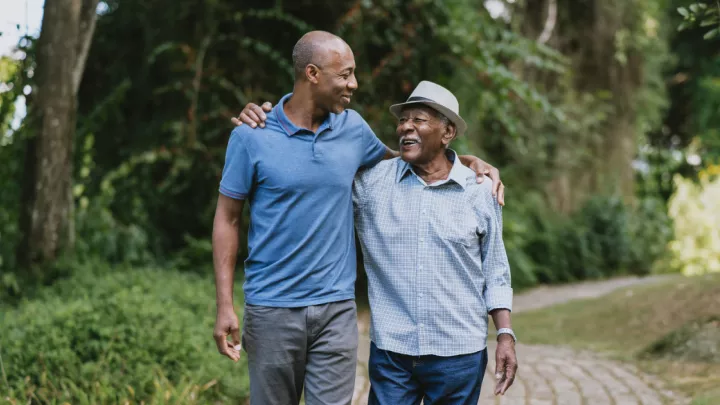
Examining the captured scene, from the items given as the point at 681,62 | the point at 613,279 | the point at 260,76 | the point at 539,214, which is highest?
the point at 681,62

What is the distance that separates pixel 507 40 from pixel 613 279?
5922mm

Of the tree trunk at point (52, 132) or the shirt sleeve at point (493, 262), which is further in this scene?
the tree trunk at point (52, 132)

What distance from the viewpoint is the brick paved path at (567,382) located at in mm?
5480

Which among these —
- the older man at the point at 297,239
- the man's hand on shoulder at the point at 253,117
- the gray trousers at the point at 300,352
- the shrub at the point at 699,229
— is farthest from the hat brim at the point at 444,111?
the shrub at the point at 699,229

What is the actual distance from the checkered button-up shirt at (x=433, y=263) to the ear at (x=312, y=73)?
1.56 feet

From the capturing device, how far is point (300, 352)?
3074 mm

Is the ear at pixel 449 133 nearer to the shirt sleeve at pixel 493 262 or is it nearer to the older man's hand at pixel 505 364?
the shirt sleeve at pixel 493 262

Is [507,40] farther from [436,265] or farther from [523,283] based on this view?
[436,265]

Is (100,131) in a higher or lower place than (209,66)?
lower

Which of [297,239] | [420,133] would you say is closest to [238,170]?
[297,239]

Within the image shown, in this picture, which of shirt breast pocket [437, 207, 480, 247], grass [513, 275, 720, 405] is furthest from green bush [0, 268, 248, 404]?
grass [513, 275, 720, 405]

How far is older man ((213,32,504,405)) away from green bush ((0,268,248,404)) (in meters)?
1.81

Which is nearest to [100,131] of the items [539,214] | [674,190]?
[539,214]

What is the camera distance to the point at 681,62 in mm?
17781
